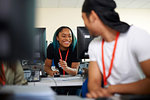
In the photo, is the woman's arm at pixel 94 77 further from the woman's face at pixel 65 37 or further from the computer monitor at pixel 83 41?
the woman's face at pixel 65 37

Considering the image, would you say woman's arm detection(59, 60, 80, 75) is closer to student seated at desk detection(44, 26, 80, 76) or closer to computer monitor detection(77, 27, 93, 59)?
student seated at desk detection(44, 26, 80, 76)

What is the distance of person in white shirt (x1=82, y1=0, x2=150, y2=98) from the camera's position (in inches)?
45.5

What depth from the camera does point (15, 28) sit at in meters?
0.60

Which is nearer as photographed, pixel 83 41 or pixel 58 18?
pixel 83 41

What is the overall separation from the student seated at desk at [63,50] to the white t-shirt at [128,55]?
1173 millimetres

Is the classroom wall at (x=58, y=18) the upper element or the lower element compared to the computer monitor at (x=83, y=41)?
upper

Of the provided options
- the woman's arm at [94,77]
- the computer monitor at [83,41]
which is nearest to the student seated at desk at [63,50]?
the computer monitor at [83,41]

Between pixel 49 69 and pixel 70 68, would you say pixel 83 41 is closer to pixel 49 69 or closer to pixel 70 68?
pixel 70 68

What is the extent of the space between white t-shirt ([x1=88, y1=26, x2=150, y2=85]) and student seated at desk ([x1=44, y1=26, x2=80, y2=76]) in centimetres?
117

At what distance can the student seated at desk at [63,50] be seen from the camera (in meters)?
2.59

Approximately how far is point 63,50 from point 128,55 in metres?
1.55

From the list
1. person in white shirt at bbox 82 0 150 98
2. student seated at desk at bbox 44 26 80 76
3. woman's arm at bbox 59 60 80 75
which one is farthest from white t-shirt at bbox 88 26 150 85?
student seated at desk at bbox 44 26 80 76

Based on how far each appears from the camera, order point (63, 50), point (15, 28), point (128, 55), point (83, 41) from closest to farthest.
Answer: point (15, 28)
point (128, 55)
point (83, 41)
point (63, 50)

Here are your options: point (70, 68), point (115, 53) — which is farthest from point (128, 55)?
point (70, 68)
